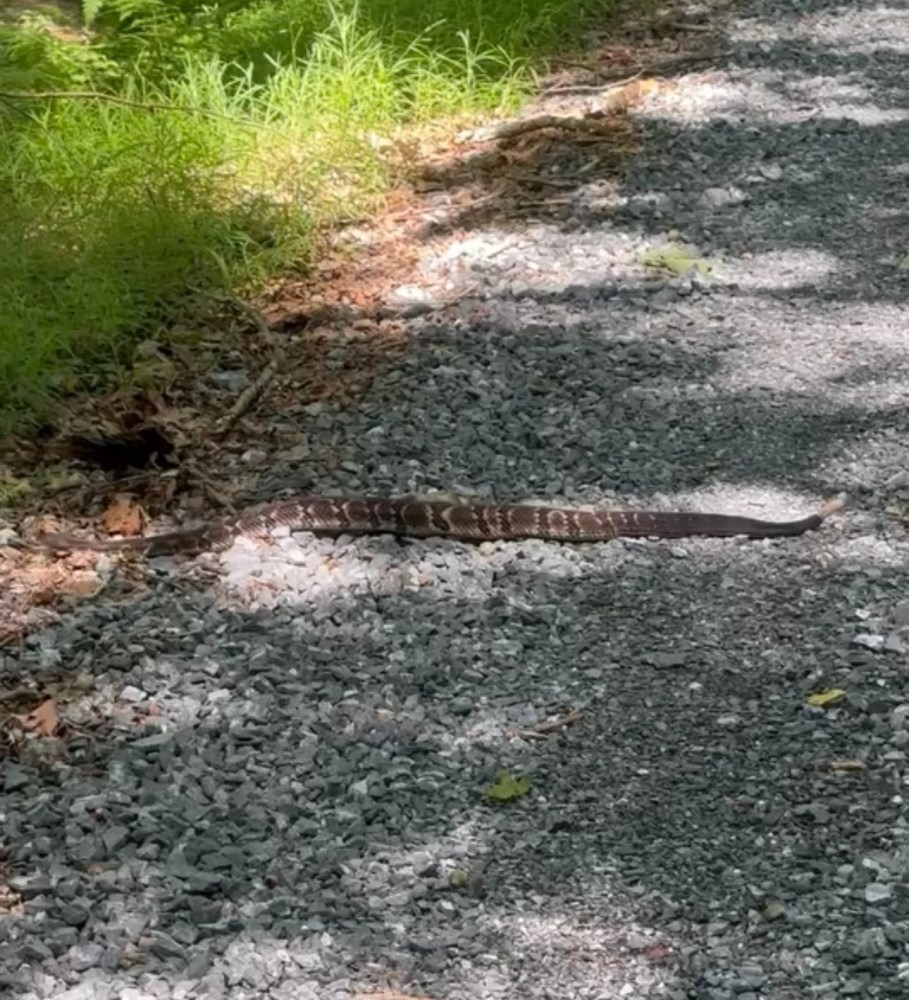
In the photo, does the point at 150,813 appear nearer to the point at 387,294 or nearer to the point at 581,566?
the point at 581,566

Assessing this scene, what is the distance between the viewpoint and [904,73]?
26.3ft

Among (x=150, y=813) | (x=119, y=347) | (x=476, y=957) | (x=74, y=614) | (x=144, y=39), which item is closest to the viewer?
(x=476, y=957)

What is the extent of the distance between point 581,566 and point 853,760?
1027 millimetres

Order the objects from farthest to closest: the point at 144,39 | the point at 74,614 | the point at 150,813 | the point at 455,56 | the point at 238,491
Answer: the point at 144,39 < the point at 455,56 < the point at 238,491 < the point at 74,614 < the point at 150,813

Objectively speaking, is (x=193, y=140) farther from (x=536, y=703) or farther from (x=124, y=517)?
(x=536, y=703)

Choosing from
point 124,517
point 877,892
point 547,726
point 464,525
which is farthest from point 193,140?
point 877,892

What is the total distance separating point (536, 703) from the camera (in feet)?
12.4

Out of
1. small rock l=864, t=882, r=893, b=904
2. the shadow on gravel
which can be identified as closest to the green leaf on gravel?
the shadow on gravel

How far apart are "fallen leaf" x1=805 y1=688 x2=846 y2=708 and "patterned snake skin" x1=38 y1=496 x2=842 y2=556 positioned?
72 cm

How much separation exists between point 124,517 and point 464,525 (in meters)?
0.96

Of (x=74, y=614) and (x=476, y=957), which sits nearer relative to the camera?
(x=476, y=957)

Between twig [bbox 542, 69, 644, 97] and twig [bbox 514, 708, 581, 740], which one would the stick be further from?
twig [bbox 542, 69, 644, 97]

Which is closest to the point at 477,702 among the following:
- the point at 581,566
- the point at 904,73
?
the point at 581,566

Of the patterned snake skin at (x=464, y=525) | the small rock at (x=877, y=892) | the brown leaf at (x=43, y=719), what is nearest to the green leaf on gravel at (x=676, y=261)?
the patterned snake skin at (x=464, y=525)
